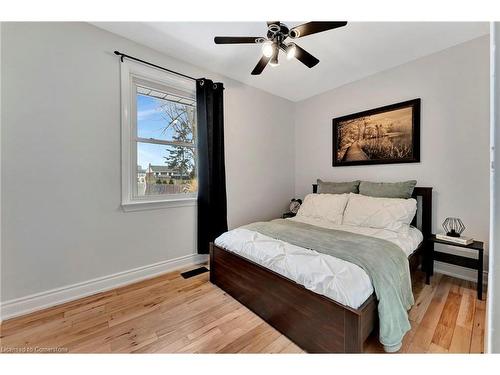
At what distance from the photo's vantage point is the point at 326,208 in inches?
101

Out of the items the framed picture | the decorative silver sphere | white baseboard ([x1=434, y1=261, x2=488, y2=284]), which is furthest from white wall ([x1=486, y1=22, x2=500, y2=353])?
the framed picture

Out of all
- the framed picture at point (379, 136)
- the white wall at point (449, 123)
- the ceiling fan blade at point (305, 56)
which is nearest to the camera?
the ceiling fan blade at point (305, 56)

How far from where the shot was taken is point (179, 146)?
2.56 m

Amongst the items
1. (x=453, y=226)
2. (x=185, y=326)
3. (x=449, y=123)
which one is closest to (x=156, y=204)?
(x=185, y=326)

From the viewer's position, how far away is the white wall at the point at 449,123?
2049 millimetres

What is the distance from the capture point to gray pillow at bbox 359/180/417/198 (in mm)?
2336

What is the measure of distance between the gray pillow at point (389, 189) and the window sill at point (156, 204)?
221cm

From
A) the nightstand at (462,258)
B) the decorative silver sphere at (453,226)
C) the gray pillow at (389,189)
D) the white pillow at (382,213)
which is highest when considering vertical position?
the gray pillow at (389,189)

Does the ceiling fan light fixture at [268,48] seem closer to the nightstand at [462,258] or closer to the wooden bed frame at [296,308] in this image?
the wooden bed frame at [296,308]

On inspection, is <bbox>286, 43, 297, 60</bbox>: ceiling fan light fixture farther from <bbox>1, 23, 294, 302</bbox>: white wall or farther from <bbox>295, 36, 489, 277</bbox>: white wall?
<bbox>295, 36, 489, 277</bbox>: white wall

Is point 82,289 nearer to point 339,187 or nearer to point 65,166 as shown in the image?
point 65,166

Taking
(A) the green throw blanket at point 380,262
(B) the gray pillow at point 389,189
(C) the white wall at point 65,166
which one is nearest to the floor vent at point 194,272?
(C) the white wall at point 65,166

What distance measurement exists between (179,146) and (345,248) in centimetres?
214

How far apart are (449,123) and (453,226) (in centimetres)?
112
